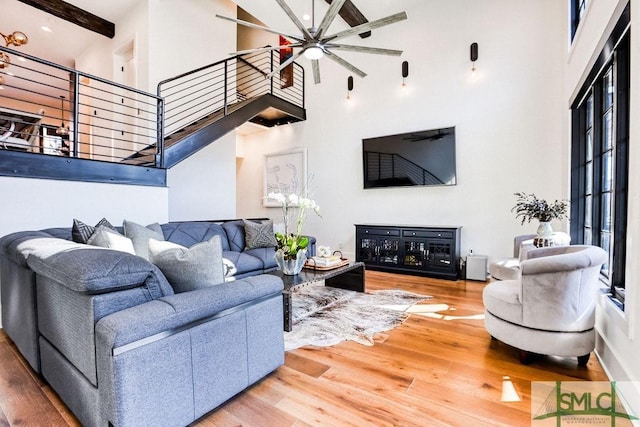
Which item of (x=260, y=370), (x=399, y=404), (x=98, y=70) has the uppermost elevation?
(x=98, y=70)

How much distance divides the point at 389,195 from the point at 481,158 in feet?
5.10

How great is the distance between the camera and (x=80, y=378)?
140cm

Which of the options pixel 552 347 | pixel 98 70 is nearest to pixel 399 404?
pixel 552 347

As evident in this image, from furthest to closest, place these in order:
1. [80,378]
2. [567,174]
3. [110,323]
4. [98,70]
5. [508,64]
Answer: [98,70] < [508,64] < [567,174] < [80,378] < [110,323]

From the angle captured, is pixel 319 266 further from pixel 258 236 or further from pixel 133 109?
pixel 133 109

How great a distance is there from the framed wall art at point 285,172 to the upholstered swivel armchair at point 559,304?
4.86m

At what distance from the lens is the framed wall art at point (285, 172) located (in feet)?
21.4

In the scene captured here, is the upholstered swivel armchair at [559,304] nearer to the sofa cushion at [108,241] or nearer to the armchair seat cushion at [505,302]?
the armchair seat cushion at [505,302]

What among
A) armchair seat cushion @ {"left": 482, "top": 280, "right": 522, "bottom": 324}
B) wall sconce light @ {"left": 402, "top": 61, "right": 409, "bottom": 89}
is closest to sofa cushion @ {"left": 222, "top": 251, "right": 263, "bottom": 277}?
armchair seat cushion @ {"left": 482, "top": 280, "right": 522, "bottom": 324}

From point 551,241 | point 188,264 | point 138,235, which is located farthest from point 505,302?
point 138,235

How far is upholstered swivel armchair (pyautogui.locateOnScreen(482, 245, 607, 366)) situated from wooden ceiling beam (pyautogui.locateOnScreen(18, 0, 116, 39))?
7.38 m

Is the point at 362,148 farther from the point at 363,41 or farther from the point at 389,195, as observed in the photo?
the point at 363,41
